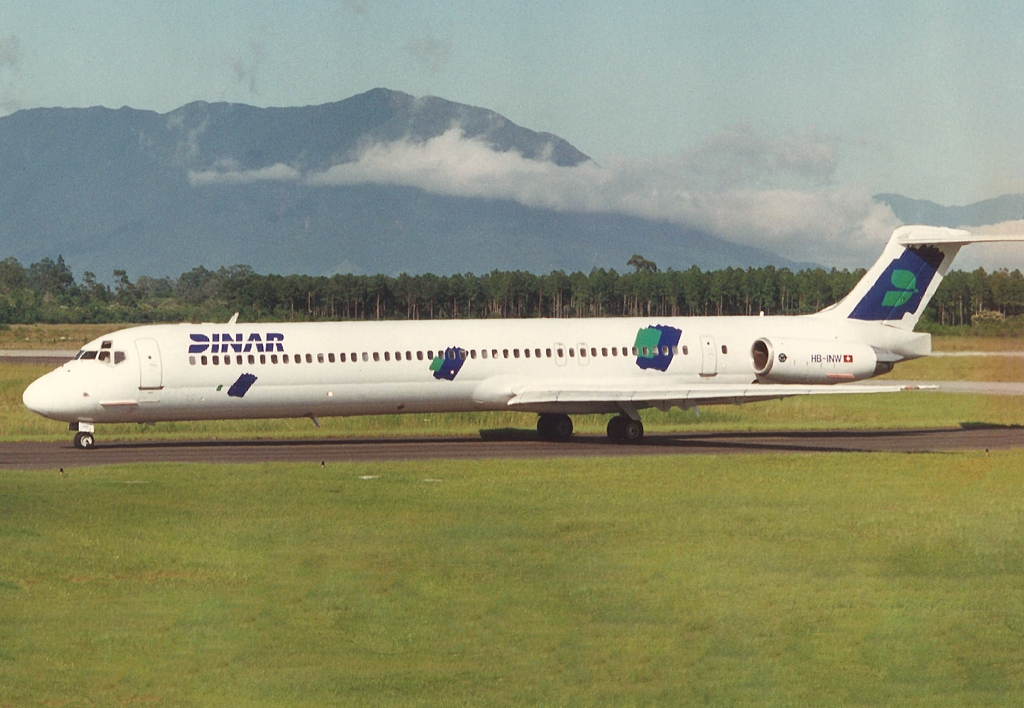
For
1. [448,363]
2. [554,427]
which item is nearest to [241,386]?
[448,363]

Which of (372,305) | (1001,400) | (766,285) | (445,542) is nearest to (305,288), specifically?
(372,305)

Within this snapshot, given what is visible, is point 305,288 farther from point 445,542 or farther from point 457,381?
point 445,542

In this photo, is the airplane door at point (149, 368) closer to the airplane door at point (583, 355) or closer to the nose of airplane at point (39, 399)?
the nose of airplane at point (39, 399)

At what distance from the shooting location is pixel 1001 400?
5291 cm

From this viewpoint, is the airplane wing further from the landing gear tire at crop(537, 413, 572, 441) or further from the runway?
the landing gear tire at crop(537, 413, 572, 441)

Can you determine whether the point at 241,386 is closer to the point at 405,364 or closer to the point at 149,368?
the point at 149,368

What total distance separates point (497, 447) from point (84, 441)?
38.2 feet

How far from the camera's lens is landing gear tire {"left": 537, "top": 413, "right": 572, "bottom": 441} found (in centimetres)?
4106

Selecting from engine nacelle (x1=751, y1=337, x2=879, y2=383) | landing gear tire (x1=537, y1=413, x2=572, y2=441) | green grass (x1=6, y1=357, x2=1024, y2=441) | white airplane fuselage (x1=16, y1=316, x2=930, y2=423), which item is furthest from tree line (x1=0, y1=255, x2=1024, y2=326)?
engine nacelle (x1=751, y1=337, x2=879, y2=383)

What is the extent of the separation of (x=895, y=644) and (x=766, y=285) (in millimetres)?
171611

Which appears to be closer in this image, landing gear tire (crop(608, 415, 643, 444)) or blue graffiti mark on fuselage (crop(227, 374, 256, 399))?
blue graffiti mark on fuselage (crop(227, 374, 256, 399))

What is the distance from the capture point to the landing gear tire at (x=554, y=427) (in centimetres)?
4106

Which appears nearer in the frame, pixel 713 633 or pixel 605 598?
pixel 713 633

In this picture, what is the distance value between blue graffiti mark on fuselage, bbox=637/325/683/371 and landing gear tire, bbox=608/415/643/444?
1.98m
